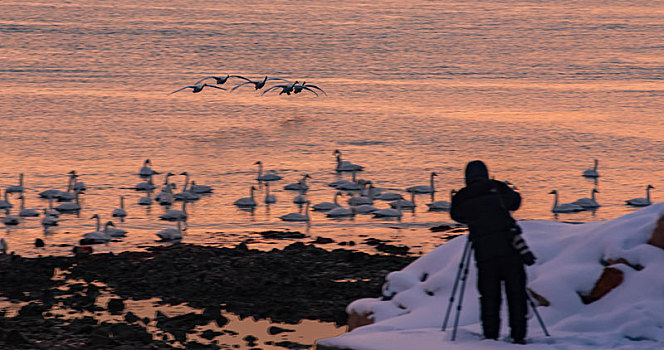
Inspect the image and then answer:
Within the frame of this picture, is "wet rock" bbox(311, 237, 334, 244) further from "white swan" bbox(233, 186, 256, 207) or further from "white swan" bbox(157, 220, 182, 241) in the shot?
"white swan" bbox(233, 186, 256, 207)

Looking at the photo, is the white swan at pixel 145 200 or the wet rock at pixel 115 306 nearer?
the wet rock at pixel 115 306

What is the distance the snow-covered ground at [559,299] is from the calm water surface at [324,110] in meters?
10.3

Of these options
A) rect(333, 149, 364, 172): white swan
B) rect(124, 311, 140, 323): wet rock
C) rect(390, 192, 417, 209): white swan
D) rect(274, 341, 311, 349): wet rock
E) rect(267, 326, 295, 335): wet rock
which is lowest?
rect(274, 341, 311, 349): wet rock

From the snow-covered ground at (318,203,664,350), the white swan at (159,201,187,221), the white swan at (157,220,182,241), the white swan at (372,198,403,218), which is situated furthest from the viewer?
the white swan at (372,198,403,218)

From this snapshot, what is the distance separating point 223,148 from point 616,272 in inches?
1461

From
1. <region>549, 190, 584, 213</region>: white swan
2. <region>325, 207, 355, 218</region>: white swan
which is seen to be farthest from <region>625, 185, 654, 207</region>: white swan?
<region>325, 207, 355, 218</region>: white swan

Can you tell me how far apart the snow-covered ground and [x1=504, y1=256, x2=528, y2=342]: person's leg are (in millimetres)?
227

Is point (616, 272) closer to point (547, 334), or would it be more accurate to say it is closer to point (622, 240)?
point (622, 240)

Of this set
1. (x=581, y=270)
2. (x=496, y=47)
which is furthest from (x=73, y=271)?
(x=496, y=47)

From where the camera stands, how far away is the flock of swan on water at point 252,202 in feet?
103

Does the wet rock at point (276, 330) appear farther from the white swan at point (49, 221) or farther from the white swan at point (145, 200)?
the white swan at point (145, 200)

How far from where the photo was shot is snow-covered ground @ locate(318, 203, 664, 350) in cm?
1423

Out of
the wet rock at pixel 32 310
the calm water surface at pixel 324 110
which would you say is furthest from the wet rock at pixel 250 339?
the calm water surface at pixel 324 110

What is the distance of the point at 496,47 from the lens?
103875 mm
